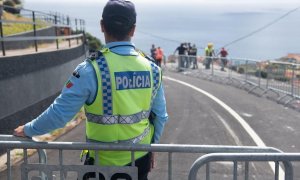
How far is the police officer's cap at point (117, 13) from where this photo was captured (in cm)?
326

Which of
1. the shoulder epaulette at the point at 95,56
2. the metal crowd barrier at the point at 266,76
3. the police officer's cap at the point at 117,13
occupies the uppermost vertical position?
the police officer's cap at the point at 117,13

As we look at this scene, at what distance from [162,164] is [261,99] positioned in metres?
9.27

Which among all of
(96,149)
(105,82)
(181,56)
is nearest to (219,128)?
(96,149)

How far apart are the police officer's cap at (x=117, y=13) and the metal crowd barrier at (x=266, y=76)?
12.1m

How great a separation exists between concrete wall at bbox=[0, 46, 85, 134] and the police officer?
4834 mm

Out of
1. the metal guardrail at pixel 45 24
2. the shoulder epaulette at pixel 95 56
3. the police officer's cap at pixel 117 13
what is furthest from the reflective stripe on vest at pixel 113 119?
the metal guardrail at pixel 45 24

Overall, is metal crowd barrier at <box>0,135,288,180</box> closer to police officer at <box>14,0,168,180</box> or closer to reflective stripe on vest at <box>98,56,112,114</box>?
police officer at <box>14,0,168,180</box>

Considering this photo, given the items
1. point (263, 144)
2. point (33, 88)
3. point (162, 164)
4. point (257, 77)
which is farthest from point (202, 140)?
point (257, 77)

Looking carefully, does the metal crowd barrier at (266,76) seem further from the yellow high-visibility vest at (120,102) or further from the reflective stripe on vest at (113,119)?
the reflective stripe on vest at (113,119)

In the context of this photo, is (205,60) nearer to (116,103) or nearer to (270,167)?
(270,167)

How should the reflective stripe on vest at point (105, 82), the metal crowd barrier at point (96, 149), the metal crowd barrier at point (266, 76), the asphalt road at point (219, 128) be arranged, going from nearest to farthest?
the reflective stripe on vest at point (105, 82), the metal crowd barrier at point (96, 149), the asphalt road at point (219, 128), the metal crowd barrier at point (266, 76)

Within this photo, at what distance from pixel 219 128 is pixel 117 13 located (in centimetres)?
768

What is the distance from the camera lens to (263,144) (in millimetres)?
9211

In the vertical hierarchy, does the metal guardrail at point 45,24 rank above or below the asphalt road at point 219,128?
above
